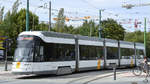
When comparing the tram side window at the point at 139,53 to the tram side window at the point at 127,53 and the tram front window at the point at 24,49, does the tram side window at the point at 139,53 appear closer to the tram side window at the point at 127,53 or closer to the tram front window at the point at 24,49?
the tram side window at the point at 127,53

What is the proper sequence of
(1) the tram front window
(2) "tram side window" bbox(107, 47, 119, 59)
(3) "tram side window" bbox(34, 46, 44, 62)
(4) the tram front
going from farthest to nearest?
1. (2) "tram side window" bbox(107, 47, 119, 59)
2. (3) "tram side window" bbox(34, 46, 44, 62)
3. (1) the tram front window
4. (4) the tram front

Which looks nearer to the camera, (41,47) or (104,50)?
(41,47)

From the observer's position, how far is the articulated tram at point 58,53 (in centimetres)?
1678

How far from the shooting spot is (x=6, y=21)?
148 ft

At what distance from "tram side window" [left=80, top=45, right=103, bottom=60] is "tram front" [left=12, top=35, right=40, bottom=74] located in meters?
5.48

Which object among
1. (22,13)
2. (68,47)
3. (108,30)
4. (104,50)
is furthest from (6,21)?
(68,47)

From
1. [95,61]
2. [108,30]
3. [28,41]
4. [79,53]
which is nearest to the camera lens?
[28,41]

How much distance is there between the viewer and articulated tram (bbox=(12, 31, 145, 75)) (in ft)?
55.1

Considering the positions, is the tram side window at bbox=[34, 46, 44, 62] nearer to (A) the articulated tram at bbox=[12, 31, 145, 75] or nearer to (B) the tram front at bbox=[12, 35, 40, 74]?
(A) the articulated tram at bbox=[12, 31, 145, 75]

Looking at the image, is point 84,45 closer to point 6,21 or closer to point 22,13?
point 6,21

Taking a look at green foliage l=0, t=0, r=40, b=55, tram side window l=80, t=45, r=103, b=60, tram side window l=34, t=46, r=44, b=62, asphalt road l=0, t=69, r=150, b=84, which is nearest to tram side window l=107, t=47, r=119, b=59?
tram side window l=80, t=45, r=103, b=60

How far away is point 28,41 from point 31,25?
37.6 metres

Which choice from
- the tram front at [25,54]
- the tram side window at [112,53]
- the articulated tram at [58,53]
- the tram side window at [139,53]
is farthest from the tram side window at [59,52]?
the tram side window at [139,53]

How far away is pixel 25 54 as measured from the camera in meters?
16.8
